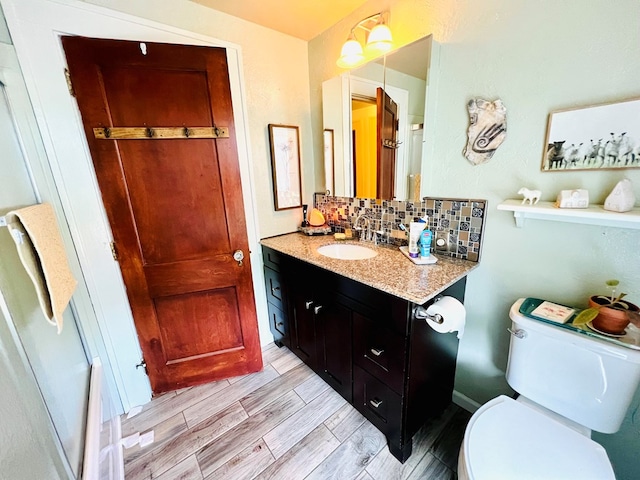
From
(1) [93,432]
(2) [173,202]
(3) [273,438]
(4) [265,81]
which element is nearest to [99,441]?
(1) [93,432]

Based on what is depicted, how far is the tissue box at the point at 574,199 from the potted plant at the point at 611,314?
1.00ft

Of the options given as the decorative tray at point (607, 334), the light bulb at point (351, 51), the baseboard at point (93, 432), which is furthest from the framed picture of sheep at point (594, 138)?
the baseboard at point (93, 432)

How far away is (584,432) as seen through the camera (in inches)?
37.9

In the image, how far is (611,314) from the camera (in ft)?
2.82

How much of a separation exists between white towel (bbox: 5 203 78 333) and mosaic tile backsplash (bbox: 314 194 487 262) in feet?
5.21

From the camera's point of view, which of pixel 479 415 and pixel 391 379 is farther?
pixel 391 379

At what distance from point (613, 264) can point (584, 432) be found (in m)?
Answer: 0.65

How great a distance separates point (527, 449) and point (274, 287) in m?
1.53

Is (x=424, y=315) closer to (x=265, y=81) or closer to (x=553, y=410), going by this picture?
(x=553, y=410)

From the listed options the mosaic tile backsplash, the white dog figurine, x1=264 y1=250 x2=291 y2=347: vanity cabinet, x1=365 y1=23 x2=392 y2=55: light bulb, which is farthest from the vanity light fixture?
x1=264 y1=250 x2=291 y2=347: vanity cabinet

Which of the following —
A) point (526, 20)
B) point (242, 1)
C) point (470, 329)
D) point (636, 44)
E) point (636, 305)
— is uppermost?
point (242, 1)

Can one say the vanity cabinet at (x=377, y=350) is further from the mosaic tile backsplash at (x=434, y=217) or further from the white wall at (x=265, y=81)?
the white wall at (x=265, y=81)

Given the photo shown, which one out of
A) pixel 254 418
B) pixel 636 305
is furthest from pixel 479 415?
pixel 254 418

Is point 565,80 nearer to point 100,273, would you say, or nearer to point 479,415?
point 479,415
